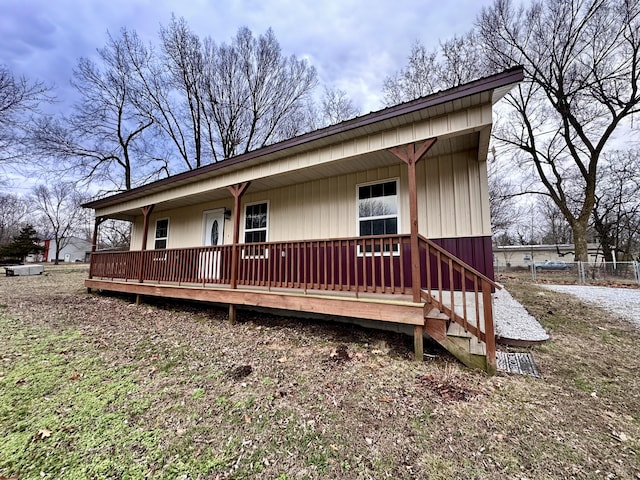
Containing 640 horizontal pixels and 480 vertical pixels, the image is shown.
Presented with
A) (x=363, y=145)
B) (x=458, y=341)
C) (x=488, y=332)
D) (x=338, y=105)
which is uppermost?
(x=338, y=105)

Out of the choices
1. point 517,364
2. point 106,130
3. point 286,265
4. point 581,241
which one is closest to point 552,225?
point 581,241

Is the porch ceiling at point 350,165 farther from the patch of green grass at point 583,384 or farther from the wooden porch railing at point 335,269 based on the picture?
the patch of green grass at point 583,384

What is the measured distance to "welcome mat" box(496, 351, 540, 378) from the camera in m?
3.19

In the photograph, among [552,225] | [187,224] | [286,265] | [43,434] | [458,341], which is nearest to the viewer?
[43,434]

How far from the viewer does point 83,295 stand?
830 centimetres

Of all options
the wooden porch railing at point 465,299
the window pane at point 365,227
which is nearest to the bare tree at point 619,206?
the window pane at point 365,227

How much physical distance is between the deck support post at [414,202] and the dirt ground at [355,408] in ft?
3.36

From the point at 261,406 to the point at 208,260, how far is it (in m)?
4.04

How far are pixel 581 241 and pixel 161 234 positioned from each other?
18772mm

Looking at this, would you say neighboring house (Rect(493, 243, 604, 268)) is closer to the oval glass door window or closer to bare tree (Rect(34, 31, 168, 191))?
the oval glass door window

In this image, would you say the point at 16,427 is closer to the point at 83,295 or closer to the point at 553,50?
the point at 83,295

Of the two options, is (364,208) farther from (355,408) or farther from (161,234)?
(161,234)

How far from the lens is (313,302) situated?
14.1 ft

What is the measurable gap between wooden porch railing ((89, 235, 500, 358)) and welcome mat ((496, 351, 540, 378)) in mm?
433
